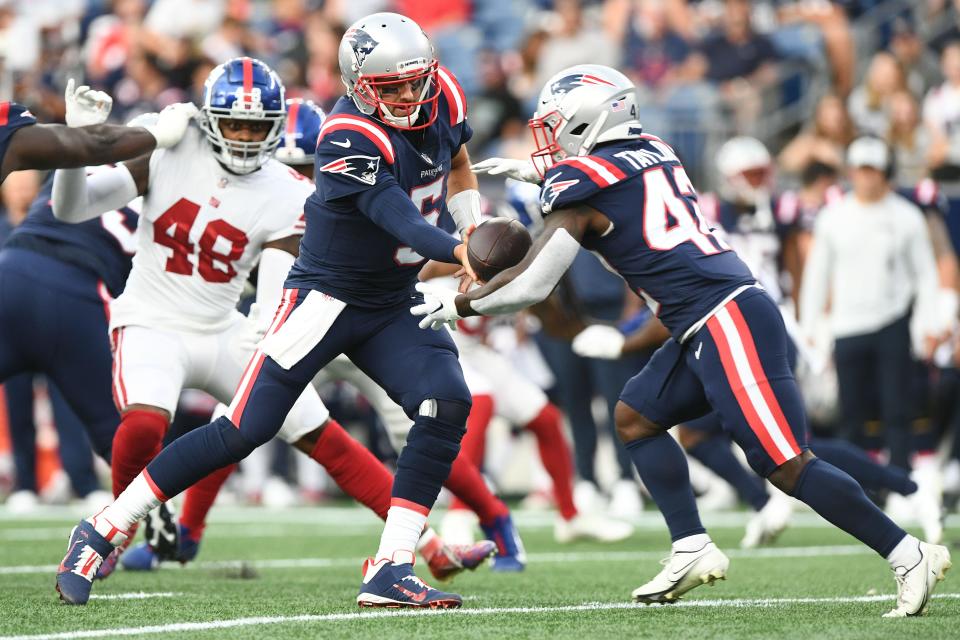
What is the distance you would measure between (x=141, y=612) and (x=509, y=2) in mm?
11184

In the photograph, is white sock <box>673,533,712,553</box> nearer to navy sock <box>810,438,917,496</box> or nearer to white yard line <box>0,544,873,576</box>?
white yard line <box>0,544,873,576</box>

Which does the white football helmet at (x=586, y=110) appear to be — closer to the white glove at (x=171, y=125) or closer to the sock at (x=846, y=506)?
the sock at (x=846, y=506)

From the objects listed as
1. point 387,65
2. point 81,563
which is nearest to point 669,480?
point 387,65

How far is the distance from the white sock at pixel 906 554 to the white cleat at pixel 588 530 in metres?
3.20

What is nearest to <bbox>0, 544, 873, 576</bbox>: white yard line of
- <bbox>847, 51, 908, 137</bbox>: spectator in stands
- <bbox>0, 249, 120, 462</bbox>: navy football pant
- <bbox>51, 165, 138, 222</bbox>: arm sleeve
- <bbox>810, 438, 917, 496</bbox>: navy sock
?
<bbox>810, 438, 917, 496</bbox>: navy sock

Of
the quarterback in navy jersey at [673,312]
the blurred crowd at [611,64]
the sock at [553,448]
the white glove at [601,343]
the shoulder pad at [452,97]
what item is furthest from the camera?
the blurred crowd at [611,64]

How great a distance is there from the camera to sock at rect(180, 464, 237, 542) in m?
6.00

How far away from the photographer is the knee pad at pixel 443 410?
15.5ft

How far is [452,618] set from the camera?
432cm

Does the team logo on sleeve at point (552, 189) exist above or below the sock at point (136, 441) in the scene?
above

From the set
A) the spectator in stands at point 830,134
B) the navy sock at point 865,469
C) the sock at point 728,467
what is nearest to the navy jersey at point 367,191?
the navy sock at point 865,469

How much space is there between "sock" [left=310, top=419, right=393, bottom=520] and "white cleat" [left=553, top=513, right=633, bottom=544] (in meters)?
2.08

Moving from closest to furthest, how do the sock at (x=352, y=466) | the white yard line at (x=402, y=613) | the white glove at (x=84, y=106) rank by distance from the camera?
the white yard line at (x=402, y=613) → the white glove at (x=84, y=106) → the sock at (x=352, y=466)

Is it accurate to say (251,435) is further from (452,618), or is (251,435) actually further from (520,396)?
(520,396)
